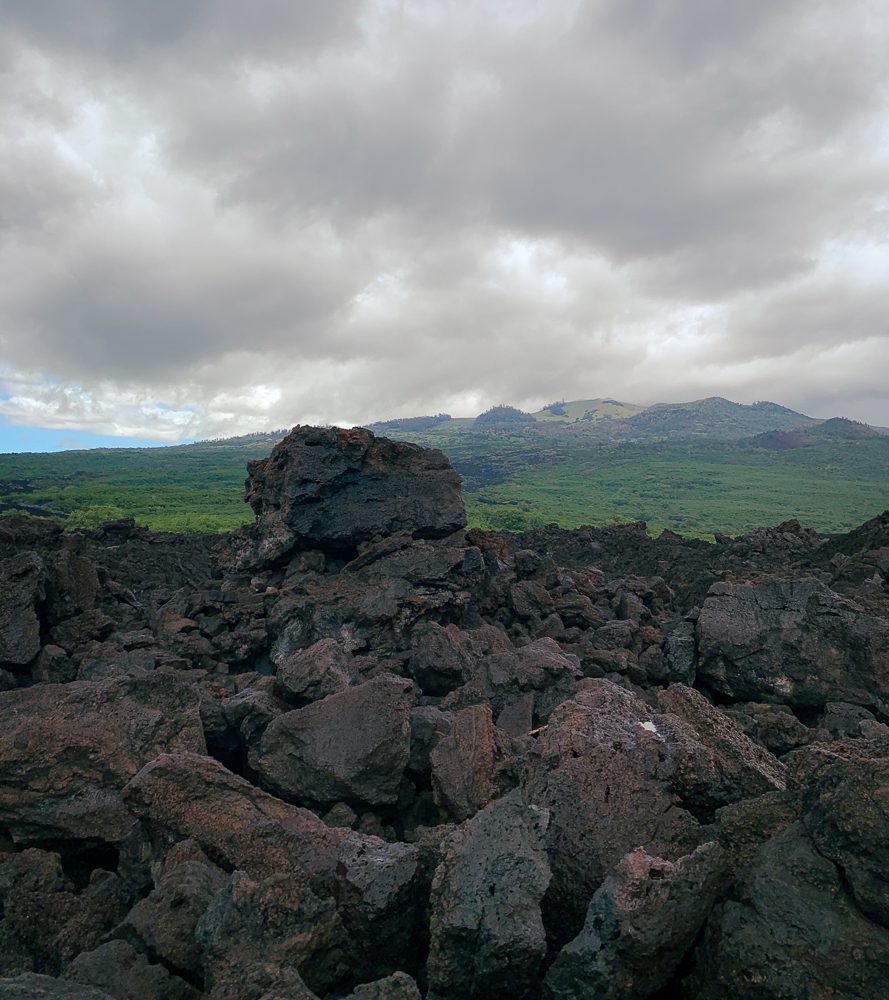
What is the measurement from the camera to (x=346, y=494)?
68.4 ft

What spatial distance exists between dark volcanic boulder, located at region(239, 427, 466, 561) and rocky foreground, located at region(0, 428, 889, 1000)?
2297mm

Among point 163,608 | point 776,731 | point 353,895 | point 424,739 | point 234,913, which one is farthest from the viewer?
point 163,608

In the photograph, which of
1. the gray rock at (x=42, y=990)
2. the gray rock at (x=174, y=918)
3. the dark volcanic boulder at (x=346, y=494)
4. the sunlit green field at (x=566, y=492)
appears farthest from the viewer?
the sunlit green field at (x=566, y=492)

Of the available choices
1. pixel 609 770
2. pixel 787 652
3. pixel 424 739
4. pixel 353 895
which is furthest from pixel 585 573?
pixel 353 895

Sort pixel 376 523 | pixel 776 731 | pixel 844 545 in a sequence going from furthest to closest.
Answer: pixel 844 545 < pixel 376 523 < pixel 776 731

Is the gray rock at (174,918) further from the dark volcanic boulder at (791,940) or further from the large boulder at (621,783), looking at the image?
the dark volcanic boulder at (791,940)

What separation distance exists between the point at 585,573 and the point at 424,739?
1830 cm

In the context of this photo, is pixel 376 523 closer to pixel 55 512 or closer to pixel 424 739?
pixel 424 739

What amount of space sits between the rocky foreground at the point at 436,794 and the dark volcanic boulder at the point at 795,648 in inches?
2.6

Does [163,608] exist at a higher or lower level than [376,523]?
lower

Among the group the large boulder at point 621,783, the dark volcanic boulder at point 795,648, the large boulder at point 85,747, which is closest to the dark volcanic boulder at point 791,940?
the large boulder at point 621,783

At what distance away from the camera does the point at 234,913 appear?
18.1 ft

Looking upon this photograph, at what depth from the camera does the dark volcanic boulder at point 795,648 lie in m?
13.4

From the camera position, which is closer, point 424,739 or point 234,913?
point 234,913
